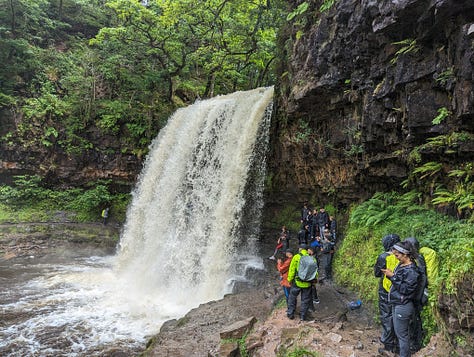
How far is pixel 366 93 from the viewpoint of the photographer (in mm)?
9312

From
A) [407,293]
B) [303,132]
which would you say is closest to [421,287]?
[407,293]

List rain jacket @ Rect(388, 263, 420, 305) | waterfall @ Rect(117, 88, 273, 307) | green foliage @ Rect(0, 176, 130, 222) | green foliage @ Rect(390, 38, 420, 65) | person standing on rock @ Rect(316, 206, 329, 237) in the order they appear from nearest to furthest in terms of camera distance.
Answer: rain jacket @ Rect(388, 263, 420, 305), green foliage @ Rect(390, 38, 420, 65), person standing on rock @ Rect(316, 206, 329, 237), waterfall @ Rect(117, 88, 273, 307), green foliage @ Rect(0, 176, 130, 222)

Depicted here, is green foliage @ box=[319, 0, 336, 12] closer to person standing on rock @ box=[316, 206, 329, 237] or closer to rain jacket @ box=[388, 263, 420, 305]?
person standing on rock @ box=[316, 206, 329, 237]

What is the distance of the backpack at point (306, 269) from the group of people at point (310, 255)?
61 millimetres

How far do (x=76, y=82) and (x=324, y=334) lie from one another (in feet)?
69.7

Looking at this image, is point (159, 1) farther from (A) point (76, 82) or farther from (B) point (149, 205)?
(B) point (149, 205)

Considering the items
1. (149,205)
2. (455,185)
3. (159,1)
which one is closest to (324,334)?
(455,185)

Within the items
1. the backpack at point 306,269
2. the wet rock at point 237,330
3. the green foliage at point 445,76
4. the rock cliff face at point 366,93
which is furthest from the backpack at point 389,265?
the green foliage at point 445,76

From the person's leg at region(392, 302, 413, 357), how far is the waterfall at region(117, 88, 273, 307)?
6.41 m

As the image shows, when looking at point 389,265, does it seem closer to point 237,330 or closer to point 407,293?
point 407,293

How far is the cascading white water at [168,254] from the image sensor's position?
887 centimetres

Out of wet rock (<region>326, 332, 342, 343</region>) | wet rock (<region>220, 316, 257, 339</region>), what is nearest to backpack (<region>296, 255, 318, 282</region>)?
wet rock (<region>326, 332, 342, 343</region>)

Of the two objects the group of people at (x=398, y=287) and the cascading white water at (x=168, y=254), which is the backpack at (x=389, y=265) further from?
the cascading white water at (x=168, y=254)

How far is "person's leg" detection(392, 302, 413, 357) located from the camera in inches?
186
